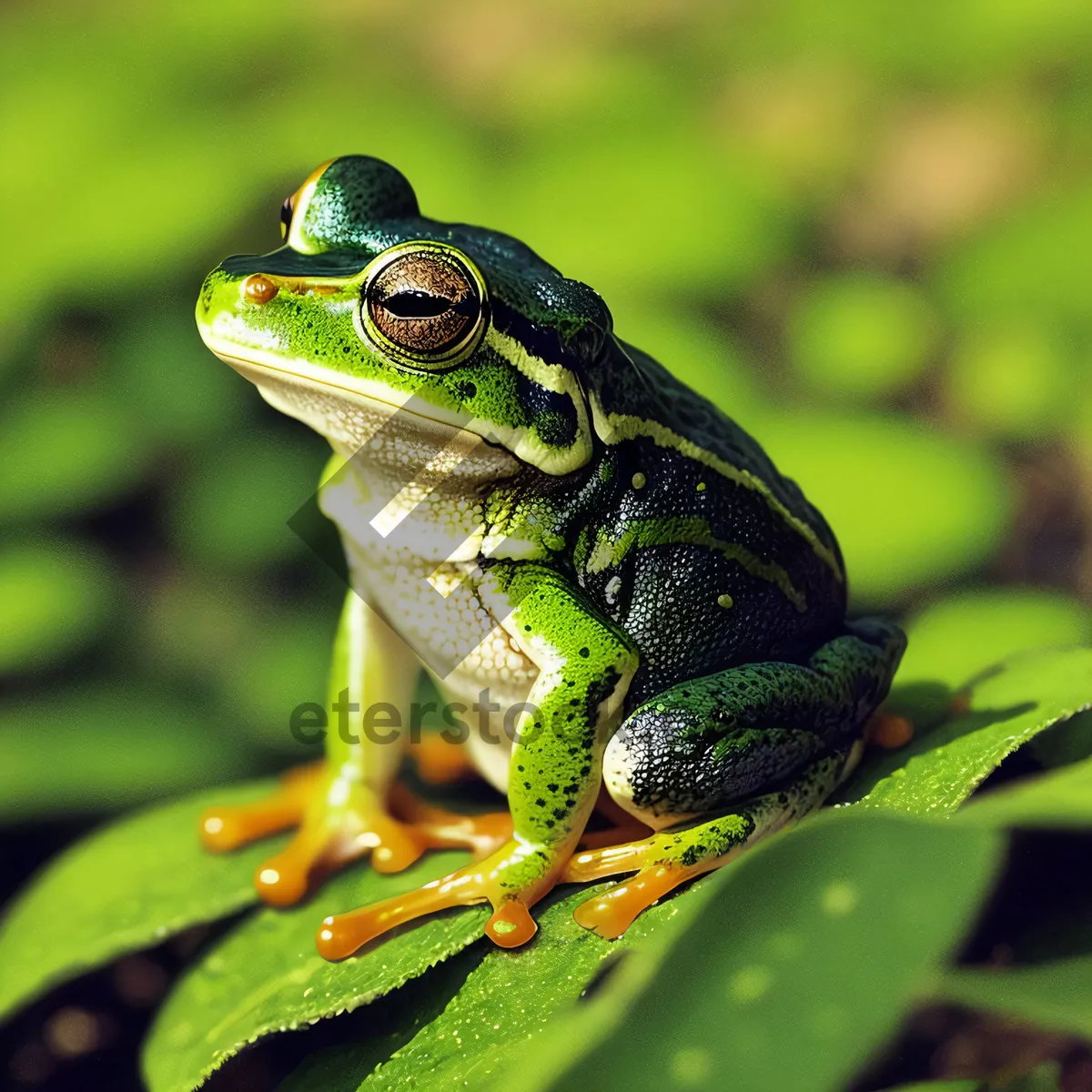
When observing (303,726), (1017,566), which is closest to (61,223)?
(303,726)

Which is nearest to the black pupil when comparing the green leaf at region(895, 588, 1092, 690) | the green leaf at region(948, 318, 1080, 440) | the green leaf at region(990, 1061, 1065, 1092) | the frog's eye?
the frog's eye

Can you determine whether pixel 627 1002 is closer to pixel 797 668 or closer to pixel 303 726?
pixel 797 668

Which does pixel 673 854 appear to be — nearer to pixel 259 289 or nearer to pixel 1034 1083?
pixel 1034 1083

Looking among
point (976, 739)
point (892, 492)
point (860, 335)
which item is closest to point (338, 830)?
point (976, 739)

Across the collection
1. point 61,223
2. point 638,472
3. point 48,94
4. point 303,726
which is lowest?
point 303,726

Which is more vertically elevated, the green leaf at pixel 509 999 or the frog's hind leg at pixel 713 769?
the frog's hind leg at pixel 713 769

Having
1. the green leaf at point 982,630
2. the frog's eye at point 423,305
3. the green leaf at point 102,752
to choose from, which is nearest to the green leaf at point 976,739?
the green leaf at point 982,630

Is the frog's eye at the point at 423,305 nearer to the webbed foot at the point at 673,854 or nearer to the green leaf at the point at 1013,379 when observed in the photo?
the webbed foot at the point at 673,854
